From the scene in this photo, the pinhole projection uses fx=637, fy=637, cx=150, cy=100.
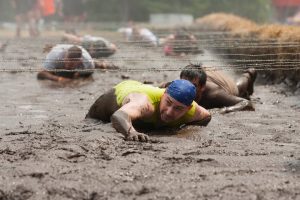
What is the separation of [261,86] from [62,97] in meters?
4.02

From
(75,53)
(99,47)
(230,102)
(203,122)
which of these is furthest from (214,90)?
(99,47)

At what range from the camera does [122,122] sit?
20.7 feet

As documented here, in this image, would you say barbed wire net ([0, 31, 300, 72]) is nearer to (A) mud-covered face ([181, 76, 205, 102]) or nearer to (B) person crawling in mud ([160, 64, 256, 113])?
(B) person crawling in mud ([160, 64, 256, 113])

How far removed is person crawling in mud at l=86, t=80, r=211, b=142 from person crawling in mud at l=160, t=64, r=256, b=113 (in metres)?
0.71

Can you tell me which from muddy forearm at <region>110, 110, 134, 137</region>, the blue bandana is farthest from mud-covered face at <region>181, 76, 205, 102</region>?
muddy forearm at <region>110, 110, 134, 137</region>

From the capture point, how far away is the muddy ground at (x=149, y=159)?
454 cm

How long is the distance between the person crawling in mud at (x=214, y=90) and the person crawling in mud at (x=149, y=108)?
0.71 m

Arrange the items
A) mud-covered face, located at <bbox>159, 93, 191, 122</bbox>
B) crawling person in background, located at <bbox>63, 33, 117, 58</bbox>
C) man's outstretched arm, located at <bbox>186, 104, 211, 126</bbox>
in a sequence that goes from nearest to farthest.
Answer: mud-covered face, located at <bbox>159, 93, 191, 122</bbox> → man's outstretched arm, located at <bbox>186, 104, 211, 126</bbox> → crawling person in background, located at <bbox>63, 33, 117, 58</bbox>

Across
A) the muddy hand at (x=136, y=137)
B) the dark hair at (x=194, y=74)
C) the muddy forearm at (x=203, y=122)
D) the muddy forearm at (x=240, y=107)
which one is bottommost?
the muddy forearm at (x=240, y=107)

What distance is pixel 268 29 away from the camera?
13688 millimetres

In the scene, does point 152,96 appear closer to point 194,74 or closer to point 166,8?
point 194,74

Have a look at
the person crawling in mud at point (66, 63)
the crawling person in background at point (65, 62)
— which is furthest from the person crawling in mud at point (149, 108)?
the crawling person in background at point (65, 62)

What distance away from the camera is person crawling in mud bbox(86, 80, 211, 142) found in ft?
20.9

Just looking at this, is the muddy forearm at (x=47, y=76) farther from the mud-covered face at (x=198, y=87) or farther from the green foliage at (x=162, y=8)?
the green foliage at (x=162, y=8)
